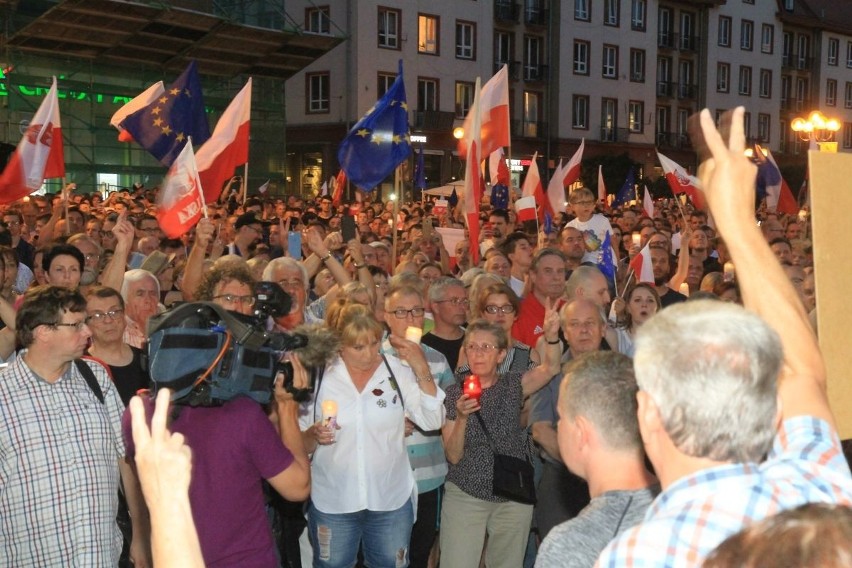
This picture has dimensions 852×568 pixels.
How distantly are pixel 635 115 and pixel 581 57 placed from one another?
16.5 feet

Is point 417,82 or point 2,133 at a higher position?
point 417,82

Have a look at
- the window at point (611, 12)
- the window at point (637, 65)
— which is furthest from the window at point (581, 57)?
the window at point (637, 65)

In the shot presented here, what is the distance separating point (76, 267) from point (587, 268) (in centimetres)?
342

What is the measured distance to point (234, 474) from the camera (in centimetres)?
405

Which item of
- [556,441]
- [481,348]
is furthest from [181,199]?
[556,441]

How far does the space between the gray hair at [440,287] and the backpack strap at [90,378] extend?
2.73 m

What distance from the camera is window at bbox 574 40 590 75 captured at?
5366cm

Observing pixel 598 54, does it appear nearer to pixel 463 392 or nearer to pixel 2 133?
pixel 2 133

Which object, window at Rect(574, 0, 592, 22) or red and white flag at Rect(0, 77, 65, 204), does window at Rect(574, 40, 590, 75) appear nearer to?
window at Rect(574, 0, 592, 22)

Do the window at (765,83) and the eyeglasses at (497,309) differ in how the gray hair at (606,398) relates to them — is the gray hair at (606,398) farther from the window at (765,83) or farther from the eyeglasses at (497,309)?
the window at (765,83)

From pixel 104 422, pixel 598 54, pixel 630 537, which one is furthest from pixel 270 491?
pixel 598 54

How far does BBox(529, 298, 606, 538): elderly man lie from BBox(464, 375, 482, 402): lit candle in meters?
0.44

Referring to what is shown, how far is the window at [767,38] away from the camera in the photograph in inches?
2525

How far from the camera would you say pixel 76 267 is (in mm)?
7223
